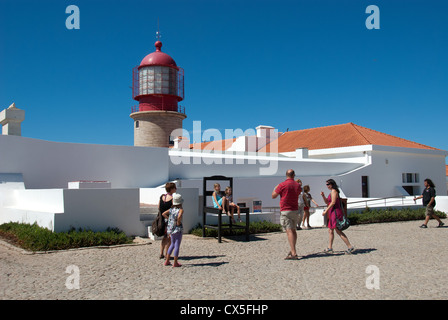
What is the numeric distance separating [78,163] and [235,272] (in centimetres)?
1135

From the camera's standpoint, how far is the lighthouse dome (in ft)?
89.7

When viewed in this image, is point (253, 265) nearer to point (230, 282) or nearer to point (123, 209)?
point (230, 282)

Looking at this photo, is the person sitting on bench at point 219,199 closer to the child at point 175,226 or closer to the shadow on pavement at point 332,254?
the shadow on pavement at point 332,254

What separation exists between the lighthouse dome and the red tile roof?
11191 millimetres

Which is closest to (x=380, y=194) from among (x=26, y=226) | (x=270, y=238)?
(x=270, y=238)

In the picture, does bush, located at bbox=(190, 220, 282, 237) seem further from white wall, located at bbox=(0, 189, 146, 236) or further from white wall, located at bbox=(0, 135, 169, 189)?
white wall, located at bbox=(0, 135, 169, 189)

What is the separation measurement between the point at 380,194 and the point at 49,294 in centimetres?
2407

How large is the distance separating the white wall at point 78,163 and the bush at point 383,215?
9012 mm

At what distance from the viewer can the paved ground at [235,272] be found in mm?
5691

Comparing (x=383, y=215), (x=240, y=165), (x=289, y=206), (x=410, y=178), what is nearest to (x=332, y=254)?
(x=289, y=206)

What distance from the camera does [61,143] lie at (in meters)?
16.0

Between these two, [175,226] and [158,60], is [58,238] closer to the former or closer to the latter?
[175,226]

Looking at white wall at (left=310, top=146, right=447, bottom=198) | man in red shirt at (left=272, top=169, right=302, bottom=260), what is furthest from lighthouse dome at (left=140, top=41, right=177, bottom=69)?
man in red shirt at (left=272, top=169, right=302, bottom=260)
